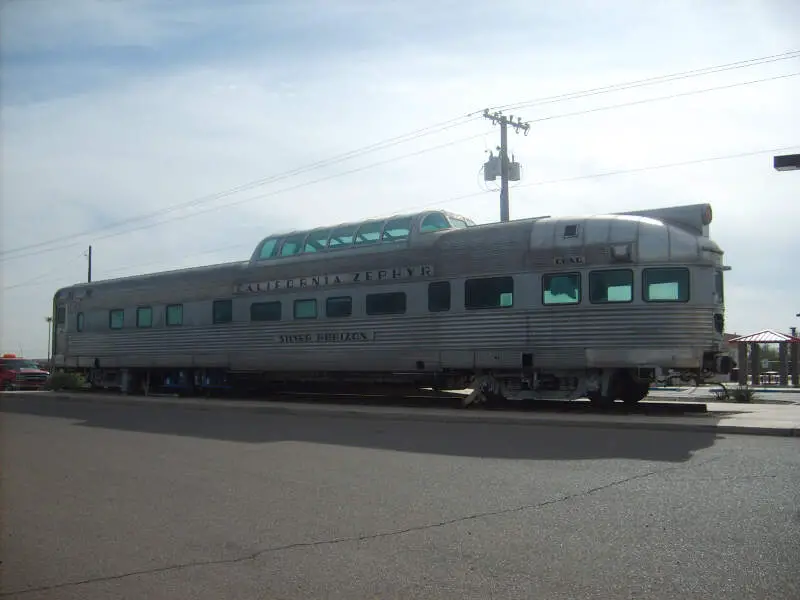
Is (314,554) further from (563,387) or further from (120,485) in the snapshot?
(563,387)

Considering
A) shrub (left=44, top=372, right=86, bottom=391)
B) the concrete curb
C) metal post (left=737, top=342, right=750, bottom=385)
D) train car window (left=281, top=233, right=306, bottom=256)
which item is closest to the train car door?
shrub (left=44, top=372, right=86, bottom=391)

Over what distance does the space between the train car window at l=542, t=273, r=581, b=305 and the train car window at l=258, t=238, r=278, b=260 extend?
8.93m

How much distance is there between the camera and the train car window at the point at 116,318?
86.2 ft

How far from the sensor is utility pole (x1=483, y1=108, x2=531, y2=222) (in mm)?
31875

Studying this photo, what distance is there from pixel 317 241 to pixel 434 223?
3672 mm

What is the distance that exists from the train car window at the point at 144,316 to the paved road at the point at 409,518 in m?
13.6

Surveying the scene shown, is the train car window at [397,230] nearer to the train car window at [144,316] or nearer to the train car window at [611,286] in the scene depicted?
the train car window at [611,286]

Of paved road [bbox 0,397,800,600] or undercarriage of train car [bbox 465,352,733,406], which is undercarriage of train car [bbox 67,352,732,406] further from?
paved road [bbox 0,397,800,600]

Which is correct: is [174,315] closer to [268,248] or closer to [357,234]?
[268,248]

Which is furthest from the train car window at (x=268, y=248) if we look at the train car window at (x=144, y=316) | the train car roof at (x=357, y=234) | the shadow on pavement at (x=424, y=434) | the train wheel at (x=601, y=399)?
the train wheel at (x=601, y=399)

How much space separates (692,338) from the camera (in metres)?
14.7

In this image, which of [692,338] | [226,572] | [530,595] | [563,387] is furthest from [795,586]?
[563,387]

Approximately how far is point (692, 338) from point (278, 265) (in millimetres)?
11047

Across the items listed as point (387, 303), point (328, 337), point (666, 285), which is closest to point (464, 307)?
point (387, 303)
